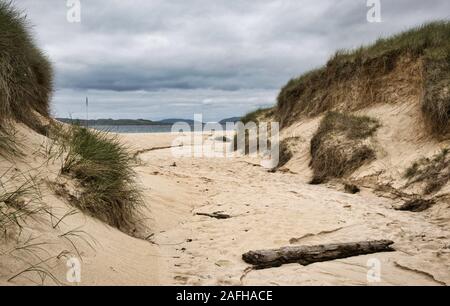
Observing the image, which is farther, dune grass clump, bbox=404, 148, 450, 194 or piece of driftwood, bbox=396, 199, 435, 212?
dune grass clump, bbox=404, 148, 450, 194

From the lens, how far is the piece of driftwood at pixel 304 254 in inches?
160

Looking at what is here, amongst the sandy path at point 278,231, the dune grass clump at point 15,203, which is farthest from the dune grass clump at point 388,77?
the dune grass clump at point 15,203

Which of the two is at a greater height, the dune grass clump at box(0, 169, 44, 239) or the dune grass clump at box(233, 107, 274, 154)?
the dune grass clump at box(233, 107, 274, 154)

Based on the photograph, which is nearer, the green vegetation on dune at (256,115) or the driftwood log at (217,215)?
the driftwood log at (217,215)

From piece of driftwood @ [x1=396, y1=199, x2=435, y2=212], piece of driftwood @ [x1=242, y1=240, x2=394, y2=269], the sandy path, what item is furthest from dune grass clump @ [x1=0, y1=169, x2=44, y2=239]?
piece of driftwood @ [x1=396, y1=199, x2=435, y2=212]

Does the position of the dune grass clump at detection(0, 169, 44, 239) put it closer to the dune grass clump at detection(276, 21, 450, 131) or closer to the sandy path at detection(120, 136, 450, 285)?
the sandy path at detection(120, 136, 450, 285)

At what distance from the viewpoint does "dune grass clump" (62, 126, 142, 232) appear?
4.77 m

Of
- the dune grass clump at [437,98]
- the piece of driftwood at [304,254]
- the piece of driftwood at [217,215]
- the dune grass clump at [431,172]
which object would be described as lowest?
the piece of driftwood at [217,215]

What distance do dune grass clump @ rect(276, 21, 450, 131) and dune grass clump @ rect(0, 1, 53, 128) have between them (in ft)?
26.7

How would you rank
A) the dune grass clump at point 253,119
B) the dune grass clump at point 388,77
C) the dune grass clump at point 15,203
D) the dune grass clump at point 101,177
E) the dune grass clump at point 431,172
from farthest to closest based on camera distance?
the dune grass clump at point 253,119, the dune grass clump at point 388,77, the dune grass clump at point 431,172, the dune grass clump at point 101,177, the dune grass clump at point 15,203

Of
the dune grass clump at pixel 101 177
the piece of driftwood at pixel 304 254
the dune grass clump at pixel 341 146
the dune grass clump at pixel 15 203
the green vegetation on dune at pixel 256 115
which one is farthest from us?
the green vegetation on dune at pixel 256 115

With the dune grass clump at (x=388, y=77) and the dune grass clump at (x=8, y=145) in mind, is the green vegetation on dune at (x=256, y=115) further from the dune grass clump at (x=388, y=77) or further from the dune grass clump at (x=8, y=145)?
the dune grass clump at (x=8, y=145)

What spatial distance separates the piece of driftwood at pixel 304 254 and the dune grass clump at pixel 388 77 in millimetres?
5481

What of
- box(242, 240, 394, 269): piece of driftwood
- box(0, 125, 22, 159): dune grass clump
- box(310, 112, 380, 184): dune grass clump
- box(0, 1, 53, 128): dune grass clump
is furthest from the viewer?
box(310, 112, 380, 184): dune grass clump
